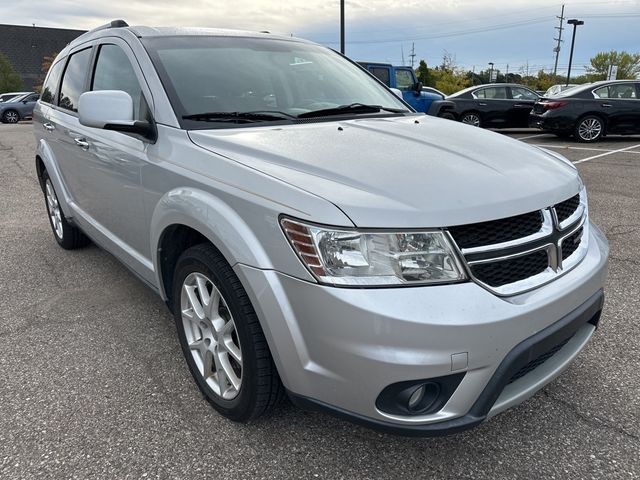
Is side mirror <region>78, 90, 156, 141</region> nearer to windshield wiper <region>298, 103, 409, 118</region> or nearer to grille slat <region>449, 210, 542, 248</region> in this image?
windshield wiper <region>298, 103, 409, 118</region>

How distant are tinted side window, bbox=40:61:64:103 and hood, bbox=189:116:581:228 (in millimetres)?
2769

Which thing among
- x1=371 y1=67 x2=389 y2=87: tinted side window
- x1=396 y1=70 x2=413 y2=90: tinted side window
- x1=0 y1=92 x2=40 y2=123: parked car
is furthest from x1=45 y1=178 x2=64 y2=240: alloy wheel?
x1=0 y1=92 x2=40 y2=123: parked car

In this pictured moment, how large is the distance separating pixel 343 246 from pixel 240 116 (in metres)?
1.20

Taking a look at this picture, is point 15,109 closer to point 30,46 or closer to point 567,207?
point 567,207

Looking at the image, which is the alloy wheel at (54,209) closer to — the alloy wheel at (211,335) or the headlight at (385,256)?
the alloy wheel at (211,335)

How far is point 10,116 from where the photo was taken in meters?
24.6

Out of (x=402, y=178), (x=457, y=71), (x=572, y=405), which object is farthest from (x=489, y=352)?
(x=457, y=71)

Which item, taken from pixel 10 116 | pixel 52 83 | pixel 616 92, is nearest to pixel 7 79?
pixel 10 116

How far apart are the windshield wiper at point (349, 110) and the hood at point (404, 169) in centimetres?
16

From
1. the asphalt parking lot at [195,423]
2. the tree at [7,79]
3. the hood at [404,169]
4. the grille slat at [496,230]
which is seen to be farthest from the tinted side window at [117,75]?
the tree at [7,79]

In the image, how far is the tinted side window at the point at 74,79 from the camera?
3697 mm

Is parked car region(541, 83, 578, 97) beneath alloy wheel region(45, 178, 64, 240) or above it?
above

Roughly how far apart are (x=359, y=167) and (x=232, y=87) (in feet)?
3.72

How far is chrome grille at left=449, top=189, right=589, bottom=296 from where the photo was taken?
1732 millimetres
